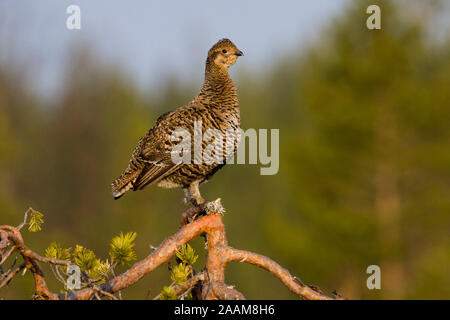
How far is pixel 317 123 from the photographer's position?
23844 millimetres

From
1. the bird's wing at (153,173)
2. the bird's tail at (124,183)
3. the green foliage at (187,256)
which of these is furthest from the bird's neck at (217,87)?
the green foliage at (187,256)

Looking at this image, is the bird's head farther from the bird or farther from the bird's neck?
the bird

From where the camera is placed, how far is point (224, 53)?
602 centimetres

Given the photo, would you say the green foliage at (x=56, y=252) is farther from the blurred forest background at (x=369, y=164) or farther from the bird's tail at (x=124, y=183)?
the blurred forest background at (x=369, y=164)

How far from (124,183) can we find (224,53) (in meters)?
1.59

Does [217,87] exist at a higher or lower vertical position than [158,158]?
higher

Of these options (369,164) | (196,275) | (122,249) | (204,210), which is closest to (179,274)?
(196,275)

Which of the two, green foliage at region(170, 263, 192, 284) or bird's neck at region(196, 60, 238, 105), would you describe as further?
bird's neck at region(196, 60, 238, 105)

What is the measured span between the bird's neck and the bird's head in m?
0.04

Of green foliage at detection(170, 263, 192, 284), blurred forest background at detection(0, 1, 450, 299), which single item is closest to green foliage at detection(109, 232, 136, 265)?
green foliage at detection(170, 263, 192, 284)

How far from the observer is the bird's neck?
5754 mm

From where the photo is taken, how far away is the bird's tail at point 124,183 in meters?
5.43

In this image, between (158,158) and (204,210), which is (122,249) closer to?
(204,210)
